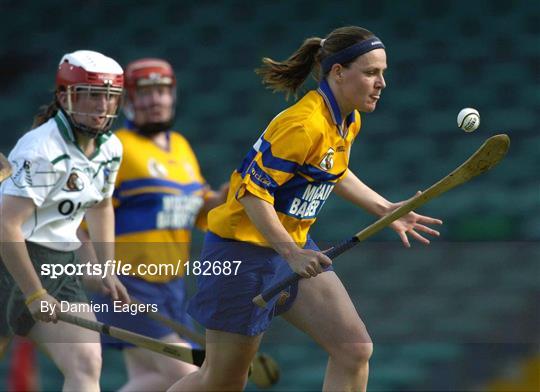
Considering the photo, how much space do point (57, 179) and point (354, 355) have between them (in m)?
1.12

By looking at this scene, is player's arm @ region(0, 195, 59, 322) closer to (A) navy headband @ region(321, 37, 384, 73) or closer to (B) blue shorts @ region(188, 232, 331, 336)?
(B) blue shorts @ region(188, 232, 331, 336)

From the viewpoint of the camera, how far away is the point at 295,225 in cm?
412

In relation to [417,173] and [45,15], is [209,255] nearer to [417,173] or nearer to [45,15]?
[417,173]

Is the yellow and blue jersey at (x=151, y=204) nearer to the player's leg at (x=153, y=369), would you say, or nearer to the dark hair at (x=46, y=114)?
the player's leg at (x=153, y=369)

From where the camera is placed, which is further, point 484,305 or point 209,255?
point 484,305

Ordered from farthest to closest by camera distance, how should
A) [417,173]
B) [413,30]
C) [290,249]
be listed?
1. [413,30]
2. [417,173]
3. [290,249]

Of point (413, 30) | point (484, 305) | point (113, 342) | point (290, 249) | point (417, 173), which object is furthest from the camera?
point (413, 30)

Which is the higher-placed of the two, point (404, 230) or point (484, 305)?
point (404, 230)

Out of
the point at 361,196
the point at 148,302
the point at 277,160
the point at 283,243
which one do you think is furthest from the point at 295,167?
the point at 148,302

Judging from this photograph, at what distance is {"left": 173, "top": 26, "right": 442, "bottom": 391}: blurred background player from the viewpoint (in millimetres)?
3938

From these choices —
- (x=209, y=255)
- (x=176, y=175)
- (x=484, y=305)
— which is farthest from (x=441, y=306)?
(x=209, y=255)

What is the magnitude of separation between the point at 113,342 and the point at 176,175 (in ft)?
2.44

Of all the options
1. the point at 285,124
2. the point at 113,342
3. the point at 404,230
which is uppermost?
the point at 285,124

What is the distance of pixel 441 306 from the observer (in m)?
5.75
